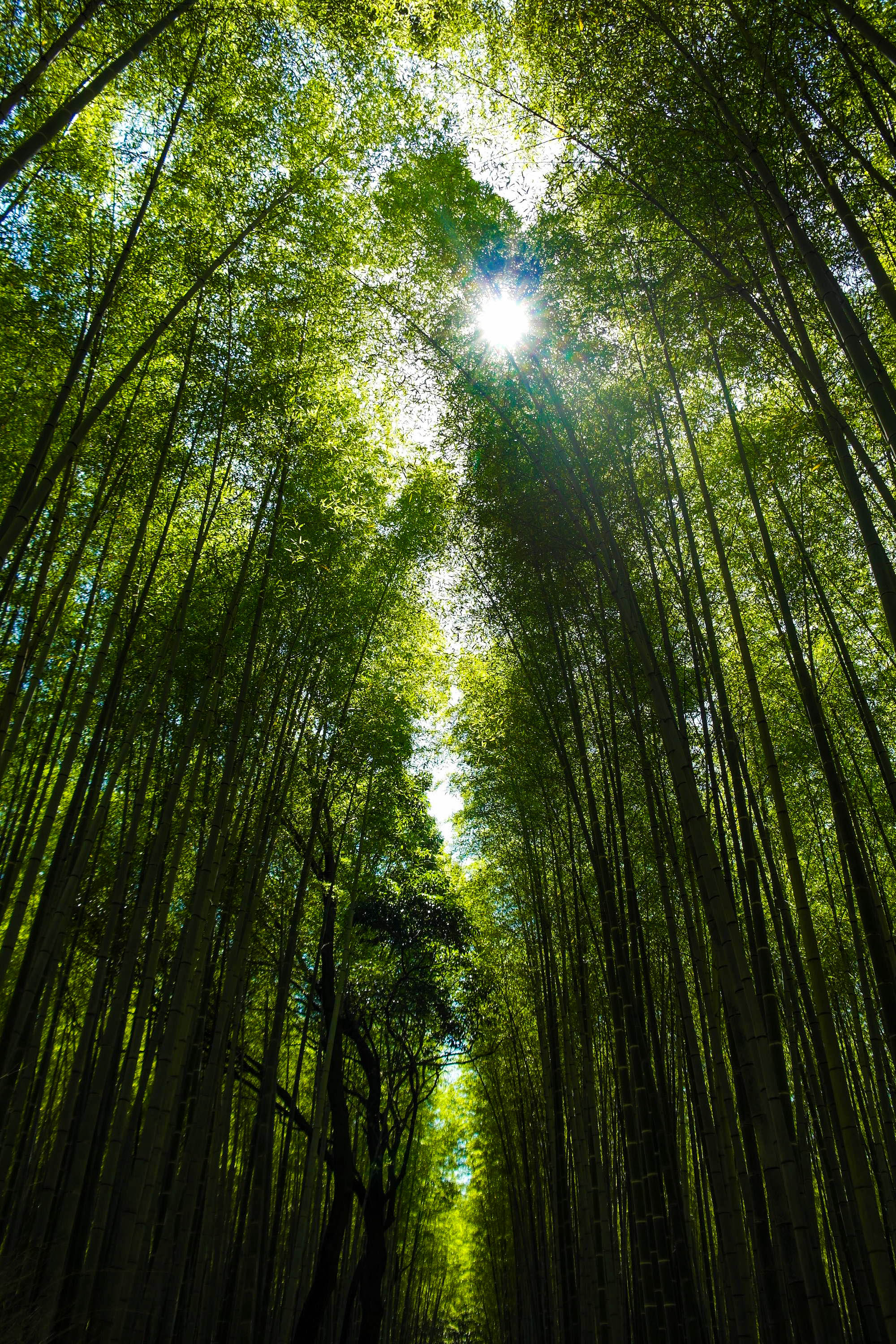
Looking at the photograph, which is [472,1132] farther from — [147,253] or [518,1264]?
[147,253]

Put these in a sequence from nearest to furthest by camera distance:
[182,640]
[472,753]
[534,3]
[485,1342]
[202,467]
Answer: [534,3] < [202,467] < [182,640] < [472,753] < [485,1342]

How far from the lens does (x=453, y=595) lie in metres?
6.61

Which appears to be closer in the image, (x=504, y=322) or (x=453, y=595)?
(x=504, y=322)

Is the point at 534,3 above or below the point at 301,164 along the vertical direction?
below

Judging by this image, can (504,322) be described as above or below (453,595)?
below

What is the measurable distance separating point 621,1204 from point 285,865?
441 centimetres

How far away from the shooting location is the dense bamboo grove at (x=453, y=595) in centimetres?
326

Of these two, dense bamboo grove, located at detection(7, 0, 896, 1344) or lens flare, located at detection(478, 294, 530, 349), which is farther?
lens flare, located at detection(478, 294, 530, 349)

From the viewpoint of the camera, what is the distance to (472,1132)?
12766 mm

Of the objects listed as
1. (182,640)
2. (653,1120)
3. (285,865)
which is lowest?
(653,1120)

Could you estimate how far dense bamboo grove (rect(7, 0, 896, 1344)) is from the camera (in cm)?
326

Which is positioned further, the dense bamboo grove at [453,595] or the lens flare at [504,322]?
the lens flare at [504,322]

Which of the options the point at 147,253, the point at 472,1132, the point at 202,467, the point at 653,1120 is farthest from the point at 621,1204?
the point at 147,253

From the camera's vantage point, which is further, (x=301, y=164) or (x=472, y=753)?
(x=472, y=753)
